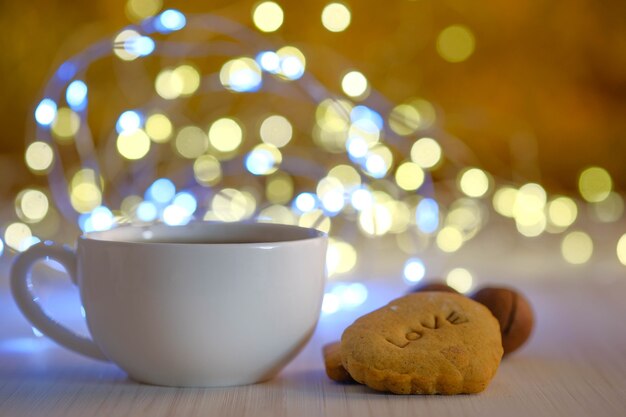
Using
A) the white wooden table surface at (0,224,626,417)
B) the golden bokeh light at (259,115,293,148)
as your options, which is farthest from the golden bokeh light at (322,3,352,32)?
the white wooden table surface at (0,224,626,417)

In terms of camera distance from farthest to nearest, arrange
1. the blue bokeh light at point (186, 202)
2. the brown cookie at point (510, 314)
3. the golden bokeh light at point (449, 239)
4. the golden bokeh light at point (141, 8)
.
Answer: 1. the golden bokeh light at point (141, 8)
2. the golden bokeh light at point (449, 239)
3. the blue bokeh light at point (186, 202)
4. the brown cookie at point (510, 314)

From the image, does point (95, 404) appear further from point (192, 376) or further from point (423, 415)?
point (423, 415)

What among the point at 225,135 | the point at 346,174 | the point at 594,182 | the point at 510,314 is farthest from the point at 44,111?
the point at 594,182

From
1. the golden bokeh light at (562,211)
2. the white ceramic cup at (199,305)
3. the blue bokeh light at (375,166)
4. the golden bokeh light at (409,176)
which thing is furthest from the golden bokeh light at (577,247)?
the white ceramic cup at (199,305)

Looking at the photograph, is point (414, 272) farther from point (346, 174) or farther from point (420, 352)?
point (346, 174)

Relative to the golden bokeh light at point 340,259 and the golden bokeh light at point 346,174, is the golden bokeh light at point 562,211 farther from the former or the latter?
the golden bokeh light at point 340,259

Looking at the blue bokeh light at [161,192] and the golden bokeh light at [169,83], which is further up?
the golden bokeh light at [169,83]

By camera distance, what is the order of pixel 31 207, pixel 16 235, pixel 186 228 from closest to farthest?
pixel 186 228
pixel 16 235
pixel 31 207
